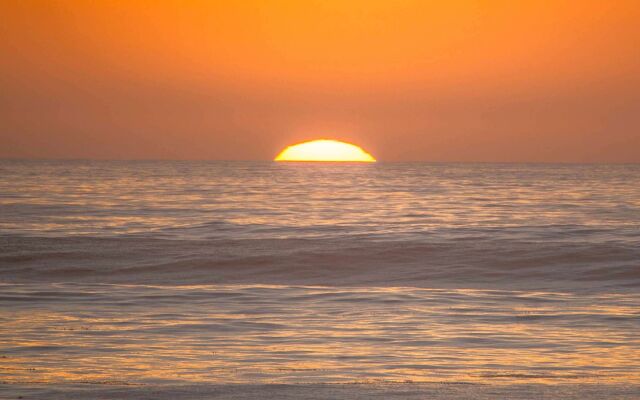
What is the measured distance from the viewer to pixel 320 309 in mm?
13328

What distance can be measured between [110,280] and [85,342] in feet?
26.5

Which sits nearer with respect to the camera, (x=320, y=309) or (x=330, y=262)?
(x=320, y=309)

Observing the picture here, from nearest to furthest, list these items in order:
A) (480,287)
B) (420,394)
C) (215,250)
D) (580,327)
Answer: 1. (420,394)
2. (580,327)
3. (480,287)
4. (215,250)

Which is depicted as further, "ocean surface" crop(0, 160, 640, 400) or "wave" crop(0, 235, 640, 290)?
"wave" crop(0, 235, 640, 290)

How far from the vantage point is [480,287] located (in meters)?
17.2

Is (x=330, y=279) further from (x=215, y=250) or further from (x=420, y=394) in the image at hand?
(x=420, y=394)

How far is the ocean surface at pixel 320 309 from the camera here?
8.20 metres

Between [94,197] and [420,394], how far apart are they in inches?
1750

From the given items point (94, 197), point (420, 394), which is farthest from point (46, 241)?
point (94, 197)

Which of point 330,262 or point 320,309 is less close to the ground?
point 330,262

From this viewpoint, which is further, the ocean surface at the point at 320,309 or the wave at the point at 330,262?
the wave at the point at 330,262

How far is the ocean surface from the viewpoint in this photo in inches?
323

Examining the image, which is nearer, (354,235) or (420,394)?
(420,394)

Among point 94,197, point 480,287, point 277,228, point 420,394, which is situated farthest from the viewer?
point 94,197
